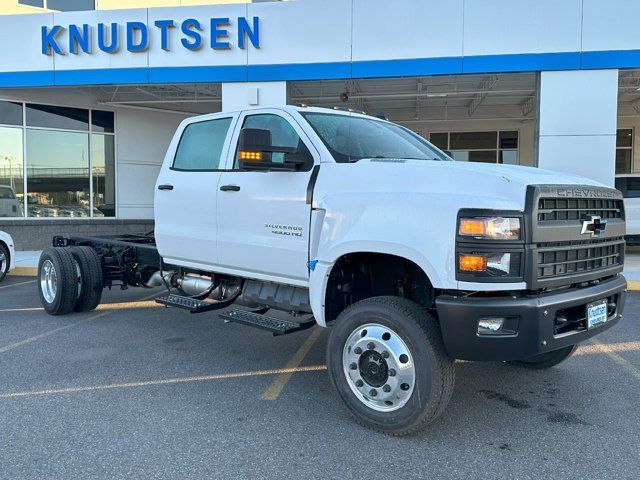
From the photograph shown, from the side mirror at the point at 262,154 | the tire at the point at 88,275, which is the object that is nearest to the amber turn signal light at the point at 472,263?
the side mirror at the point at 262,154

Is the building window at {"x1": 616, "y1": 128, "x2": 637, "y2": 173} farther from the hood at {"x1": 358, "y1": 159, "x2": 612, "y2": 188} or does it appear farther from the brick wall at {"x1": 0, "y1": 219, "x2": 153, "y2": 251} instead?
the hood at {"x1": 358, "y1": 159, "x2": 612, "y2": 188}

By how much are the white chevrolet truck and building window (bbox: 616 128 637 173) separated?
682 inches

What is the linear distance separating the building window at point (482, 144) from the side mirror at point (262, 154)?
50.7 ft

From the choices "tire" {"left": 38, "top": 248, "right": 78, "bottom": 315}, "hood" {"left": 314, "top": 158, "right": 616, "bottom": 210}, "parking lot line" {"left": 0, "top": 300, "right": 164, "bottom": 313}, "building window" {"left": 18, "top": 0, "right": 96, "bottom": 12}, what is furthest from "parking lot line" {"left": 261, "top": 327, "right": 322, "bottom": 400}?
"building window" {"left": 18, "top": 0, "right": 96, "bottom": 12}

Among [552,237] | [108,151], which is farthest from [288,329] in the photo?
[108,151]

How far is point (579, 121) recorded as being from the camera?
11.4m

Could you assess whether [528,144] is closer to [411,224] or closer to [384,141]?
[384,141]

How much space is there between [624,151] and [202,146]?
1855 centimetres

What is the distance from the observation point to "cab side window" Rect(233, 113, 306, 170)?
4430mm

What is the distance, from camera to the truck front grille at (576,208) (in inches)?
132

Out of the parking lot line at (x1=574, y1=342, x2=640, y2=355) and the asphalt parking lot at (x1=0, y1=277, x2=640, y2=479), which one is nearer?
the asphalt parking lot at (x1=0, y1=277, x2=640, y2=479)

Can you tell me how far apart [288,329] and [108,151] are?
1388 cm

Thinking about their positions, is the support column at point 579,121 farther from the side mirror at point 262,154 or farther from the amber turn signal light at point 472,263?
the amber turn signal light at point 472,263

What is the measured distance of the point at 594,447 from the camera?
346cm
